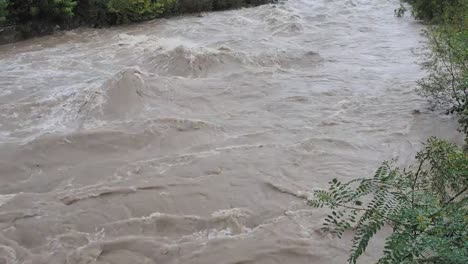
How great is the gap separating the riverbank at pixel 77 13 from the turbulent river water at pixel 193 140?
3.36ft

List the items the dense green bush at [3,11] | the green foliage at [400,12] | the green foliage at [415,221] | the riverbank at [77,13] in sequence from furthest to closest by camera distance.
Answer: the green foliage at [400,12] < the riverbank at [77,13] < the dense green bush at [3,11] < the green foliage at [415,221]

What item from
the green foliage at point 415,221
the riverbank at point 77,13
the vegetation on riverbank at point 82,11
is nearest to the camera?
the green foliage at point 415,221

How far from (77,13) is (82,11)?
0.51ft

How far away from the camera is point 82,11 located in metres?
14.1

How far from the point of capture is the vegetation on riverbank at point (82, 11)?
501 inches

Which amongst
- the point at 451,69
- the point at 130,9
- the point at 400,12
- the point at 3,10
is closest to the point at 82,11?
the point at 130,9

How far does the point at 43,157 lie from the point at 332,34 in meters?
8.85

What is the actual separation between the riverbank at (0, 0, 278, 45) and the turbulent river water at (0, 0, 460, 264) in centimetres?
102

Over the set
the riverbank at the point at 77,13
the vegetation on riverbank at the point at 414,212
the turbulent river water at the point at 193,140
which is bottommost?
the turbulent river water at the point at 193,140

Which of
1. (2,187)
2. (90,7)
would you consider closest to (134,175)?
(2,187)

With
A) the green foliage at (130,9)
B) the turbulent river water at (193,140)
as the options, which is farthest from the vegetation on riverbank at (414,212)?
the green foliage at (130,9)

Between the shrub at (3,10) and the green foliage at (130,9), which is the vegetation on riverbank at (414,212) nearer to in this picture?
the shrub at (3,10)

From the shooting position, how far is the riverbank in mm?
12602

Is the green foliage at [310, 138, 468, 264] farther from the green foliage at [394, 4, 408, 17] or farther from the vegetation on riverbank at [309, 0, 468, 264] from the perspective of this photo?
the green foliage at [394, 4, 408, 17]
